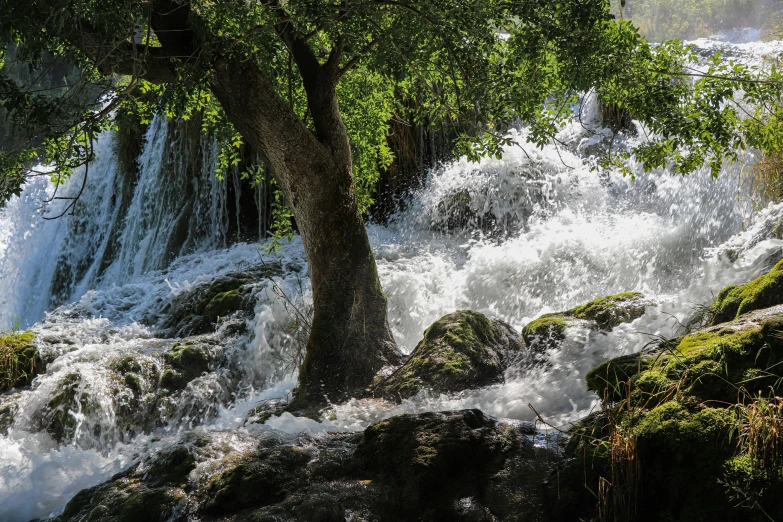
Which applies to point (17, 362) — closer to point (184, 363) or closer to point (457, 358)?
point (184, 363)

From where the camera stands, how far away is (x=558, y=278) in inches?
404

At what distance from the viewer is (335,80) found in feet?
23.6

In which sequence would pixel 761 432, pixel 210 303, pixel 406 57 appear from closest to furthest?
pixel 761 432, pixel 406 57, pixel 210 303

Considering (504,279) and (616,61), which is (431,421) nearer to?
(616,61)

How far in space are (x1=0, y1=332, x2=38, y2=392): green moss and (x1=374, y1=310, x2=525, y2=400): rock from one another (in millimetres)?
4792

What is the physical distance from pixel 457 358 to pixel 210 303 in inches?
189

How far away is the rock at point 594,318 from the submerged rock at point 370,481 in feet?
11.2

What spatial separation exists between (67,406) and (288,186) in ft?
11.8

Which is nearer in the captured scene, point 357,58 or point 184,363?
point 357,58

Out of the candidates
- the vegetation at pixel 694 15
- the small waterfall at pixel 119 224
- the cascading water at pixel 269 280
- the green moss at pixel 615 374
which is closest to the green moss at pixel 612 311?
the cascading water at pixel 269 280

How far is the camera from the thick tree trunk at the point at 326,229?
21.9ft

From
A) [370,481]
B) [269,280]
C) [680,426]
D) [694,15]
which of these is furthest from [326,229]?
[694,15]

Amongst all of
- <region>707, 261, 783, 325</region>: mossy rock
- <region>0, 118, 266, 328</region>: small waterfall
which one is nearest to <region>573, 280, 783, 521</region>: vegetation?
<region>707, 261, 783, 325</region>: mossy rock

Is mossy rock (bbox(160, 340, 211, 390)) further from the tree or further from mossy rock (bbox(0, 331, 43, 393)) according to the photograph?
the tree
